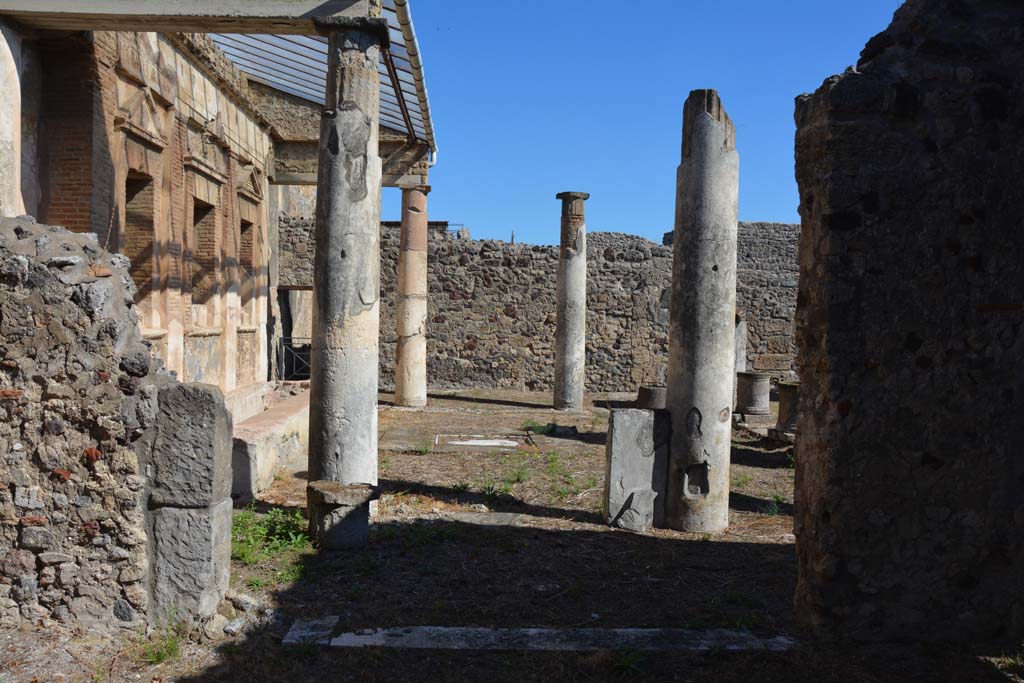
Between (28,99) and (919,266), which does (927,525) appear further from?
(28,99)

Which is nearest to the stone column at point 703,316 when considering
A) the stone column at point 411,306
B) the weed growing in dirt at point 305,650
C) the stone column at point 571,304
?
the weed growing in dirt at point 305,650

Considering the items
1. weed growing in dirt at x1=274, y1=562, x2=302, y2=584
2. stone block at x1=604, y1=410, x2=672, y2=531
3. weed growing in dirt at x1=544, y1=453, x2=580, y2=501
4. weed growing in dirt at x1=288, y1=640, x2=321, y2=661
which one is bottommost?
weed growing in dirt at x1=288, y1=640, x2=321, y2=661

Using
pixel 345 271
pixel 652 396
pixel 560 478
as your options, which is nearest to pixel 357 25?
pixel 345 271

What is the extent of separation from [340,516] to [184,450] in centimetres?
162

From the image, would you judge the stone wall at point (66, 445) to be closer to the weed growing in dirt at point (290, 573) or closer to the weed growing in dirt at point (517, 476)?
the weed growing in dirt at point (290, 573)

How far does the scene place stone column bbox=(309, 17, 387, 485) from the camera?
6.10m

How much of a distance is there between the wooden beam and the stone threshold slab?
4.47m

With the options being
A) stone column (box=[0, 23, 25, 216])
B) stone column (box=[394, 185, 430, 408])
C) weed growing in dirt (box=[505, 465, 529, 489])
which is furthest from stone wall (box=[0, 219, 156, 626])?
stone column (box=[394, 185, 430, 408])

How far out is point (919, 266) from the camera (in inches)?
153

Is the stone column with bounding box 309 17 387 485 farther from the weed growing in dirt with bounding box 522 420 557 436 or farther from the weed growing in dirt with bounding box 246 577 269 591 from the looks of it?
the weed growing in dirt with bounding box 522 420 557 436

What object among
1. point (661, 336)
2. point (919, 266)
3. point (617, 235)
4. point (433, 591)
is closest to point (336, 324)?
point (433, 591)

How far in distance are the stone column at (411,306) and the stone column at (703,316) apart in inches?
310

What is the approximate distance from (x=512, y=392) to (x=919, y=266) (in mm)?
12736

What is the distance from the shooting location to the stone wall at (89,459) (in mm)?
3916
